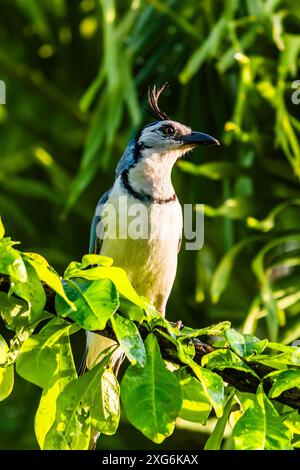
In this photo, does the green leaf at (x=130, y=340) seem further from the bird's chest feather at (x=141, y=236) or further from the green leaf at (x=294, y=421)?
the bird's chest feather at (x=141, y=236)

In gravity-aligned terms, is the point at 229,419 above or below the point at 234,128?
below

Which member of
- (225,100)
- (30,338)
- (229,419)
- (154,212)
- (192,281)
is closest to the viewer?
(30,338)

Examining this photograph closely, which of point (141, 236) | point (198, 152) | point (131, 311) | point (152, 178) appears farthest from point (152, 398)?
point (198, 152)

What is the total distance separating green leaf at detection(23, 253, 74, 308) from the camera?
1.96 meters

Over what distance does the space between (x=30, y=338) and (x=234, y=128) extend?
94.1 inches

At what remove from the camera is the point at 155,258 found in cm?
353

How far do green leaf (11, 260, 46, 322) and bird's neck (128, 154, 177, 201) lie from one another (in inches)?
62.6

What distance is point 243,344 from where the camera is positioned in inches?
82.7

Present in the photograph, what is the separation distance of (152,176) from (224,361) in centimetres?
160

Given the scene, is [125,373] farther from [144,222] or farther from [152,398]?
[144,222]

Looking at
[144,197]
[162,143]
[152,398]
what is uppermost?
[162,143]

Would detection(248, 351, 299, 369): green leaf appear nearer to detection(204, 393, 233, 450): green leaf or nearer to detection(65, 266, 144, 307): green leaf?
detection(204, 393, 233, 450): green leaf
